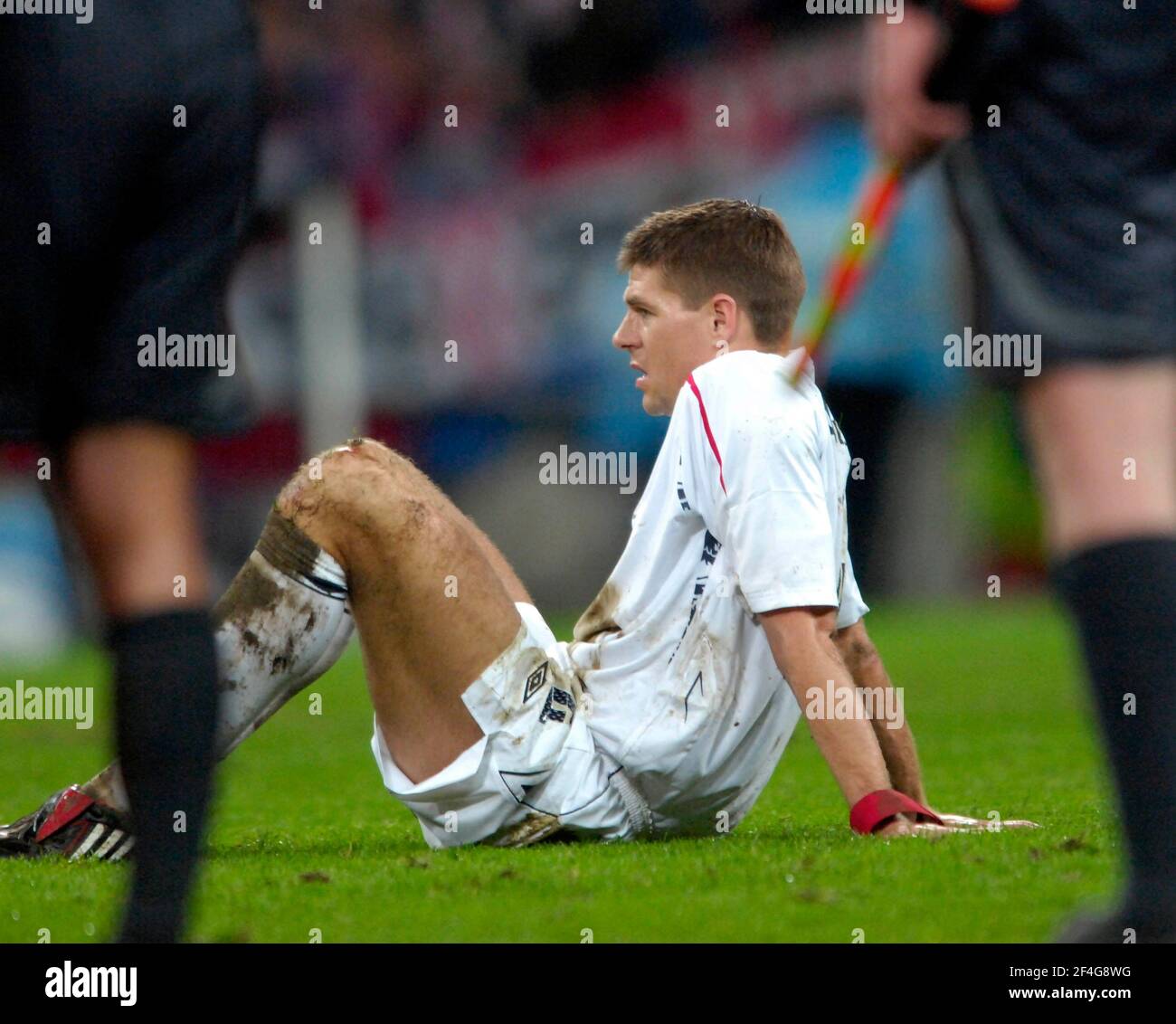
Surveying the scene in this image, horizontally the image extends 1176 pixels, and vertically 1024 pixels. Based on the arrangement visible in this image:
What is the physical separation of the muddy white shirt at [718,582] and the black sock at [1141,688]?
3.85 feet

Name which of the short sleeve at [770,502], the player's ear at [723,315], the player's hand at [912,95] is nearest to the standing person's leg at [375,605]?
the short sleeve at [770,502]

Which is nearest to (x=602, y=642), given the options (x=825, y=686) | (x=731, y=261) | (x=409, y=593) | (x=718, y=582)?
(x=718, y=582)

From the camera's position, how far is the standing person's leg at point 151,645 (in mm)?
2506

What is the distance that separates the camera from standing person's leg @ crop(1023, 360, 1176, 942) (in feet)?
7.62

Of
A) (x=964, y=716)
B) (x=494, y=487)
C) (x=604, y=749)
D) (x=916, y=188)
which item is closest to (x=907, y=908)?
(x=604, y=749)

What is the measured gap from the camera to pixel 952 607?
1888 centimetres

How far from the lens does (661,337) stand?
13.4 feet

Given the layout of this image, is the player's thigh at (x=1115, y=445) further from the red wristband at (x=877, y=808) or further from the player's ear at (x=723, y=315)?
the player's ear at (x=723, y=315)

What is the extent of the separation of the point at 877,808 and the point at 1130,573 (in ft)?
4.38

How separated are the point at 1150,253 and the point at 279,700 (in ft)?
6.83

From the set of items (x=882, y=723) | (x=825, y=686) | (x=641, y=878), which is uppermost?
(x=825, y=686)

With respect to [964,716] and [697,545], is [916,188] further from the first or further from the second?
[697,545]

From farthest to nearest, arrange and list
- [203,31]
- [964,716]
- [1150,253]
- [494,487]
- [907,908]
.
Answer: [494,487] < [964,716] < [907,908] < [203,31] < [1150,253]

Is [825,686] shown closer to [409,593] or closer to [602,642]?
[602,642]
